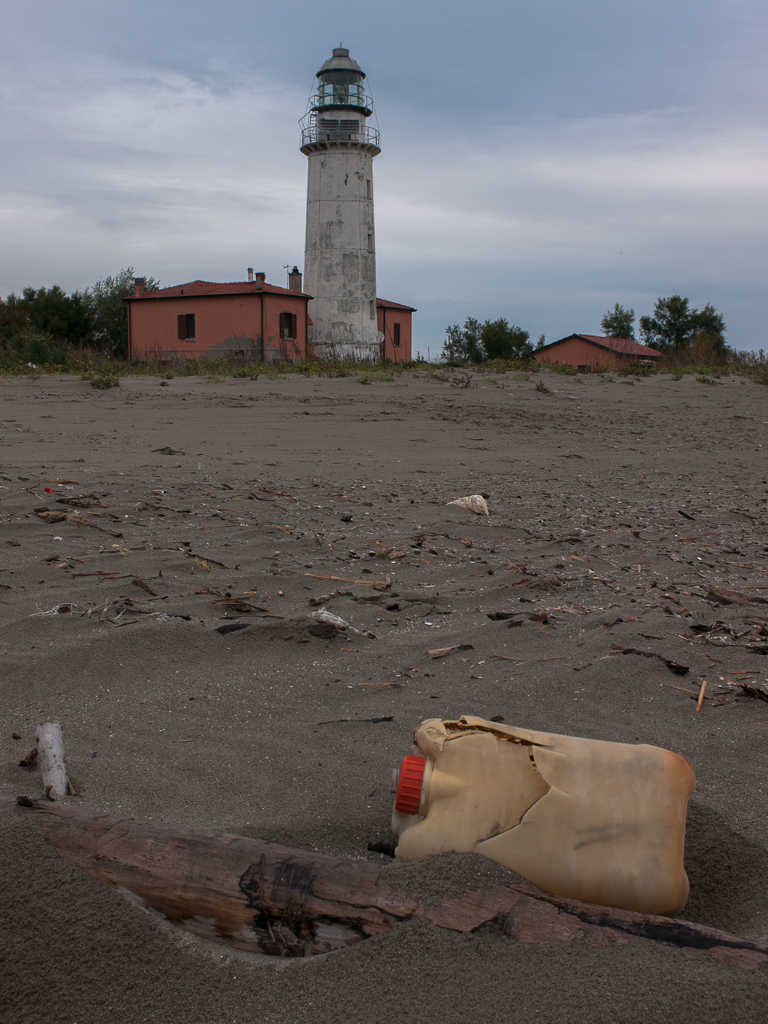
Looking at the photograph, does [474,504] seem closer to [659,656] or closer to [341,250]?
[659,656]

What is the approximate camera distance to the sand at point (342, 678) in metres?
1.27

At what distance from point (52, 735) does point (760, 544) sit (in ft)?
14.0

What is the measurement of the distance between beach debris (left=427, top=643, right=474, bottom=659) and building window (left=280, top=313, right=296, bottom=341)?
76.8ft

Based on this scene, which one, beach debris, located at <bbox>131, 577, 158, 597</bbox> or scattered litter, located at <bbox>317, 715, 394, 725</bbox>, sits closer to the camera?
scattered litter, located at <bbox>317, 715, 394, 725</bbox>

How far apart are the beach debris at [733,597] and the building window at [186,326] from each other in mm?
24358

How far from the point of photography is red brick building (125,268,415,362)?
24922 millimetres

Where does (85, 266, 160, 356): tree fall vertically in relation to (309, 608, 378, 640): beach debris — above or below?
above

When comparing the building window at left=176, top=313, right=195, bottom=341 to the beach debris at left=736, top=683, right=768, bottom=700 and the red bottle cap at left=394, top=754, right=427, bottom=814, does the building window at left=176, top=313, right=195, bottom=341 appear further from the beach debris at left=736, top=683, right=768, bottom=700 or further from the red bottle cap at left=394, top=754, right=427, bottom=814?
the red bottle cap at left=394, top=754, right=427, bottom=814

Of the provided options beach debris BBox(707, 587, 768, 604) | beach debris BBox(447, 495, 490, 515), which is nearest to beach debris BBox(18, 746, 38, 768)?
beach debris BBox(707, 587, 768, 604)

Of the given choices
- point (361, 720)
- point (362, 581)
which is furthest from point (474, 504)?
point (361, 720)

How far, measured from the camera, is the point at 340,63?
85.3 ft

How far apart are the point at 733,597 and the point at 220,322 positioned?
78.7 feet

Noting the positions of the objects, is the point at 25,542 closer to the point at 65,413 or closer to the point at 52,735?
the point at 52,735


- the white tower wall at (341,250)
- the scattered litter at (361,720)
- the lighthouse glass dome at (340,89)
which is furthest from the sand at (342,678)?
the lighthouse glass dome at (340,89)
